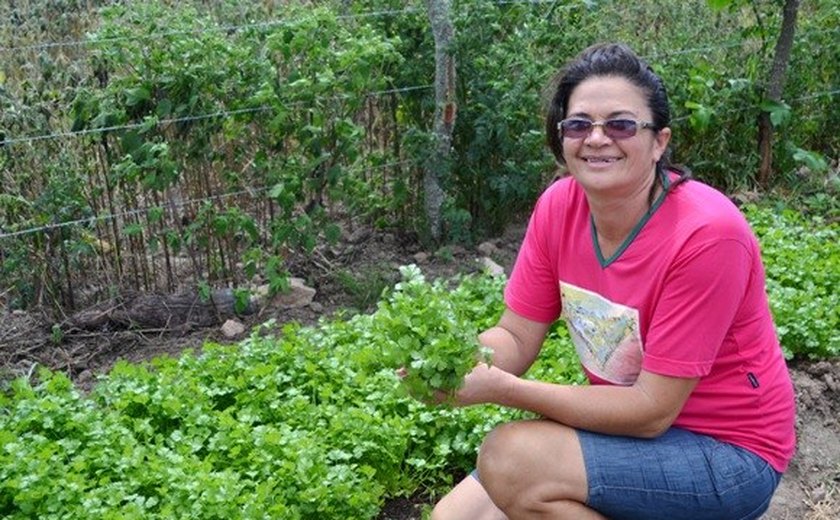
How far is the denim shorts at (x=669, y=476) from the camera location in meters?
2.78

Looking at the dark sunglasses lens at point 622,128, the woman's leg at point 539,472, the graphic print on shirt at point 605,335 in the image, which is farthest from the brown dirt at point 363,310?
the dark sunglasses lens at point 622,128

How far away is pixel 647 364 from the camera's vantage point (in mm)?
2750

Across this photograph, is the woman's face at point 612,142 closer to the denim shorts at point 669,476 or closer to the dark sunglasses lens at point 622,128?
the dark sunglasses lens at point 622,128

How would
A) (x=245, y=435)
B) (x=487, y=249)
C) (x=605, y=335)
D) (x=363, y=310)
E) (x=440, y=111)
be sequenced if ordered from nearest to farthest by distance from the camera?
1. (x=605, y=335)
2. (x=245, y=435)
3. (x=363, y=310)
4. (x=440, y=111)
5. (x=487, y=249)

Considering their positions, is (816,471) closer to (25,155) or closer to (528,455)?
(528,455)

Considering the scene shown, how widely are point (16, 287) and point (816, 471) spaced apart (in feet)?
11.4

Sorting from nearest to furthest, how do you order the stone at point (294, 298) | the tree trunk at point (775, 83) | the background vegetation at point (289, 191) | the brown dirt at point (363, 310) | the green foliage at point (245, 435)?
the green foliage at point (245, 435), the background vegetation at point (289, 191), the brown dirt at point (363, 310), the stone at point (294, 298), the tree trunk at point (775, 83)

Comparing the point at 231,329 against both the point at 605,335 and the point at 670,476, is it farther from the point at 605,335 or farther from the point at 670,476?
the point at 670,476

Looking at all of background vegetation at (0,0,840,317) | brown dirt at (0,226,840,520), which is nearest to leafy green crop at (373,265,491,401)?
brown dirt at (0,226,840,520)

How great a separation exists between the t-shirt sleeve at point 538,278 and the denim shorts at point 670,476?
46 centimetres

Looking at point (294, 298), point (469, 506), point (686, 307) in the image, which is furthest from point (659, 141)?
point (294, 298)

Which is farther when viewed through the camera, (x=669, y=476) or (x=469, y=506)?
(x=469, y=506)

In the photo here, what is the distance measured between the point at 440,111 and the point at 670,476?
3426 millimetres

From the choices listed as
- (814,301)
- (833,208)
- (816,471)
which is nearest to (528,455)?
(816,471)
